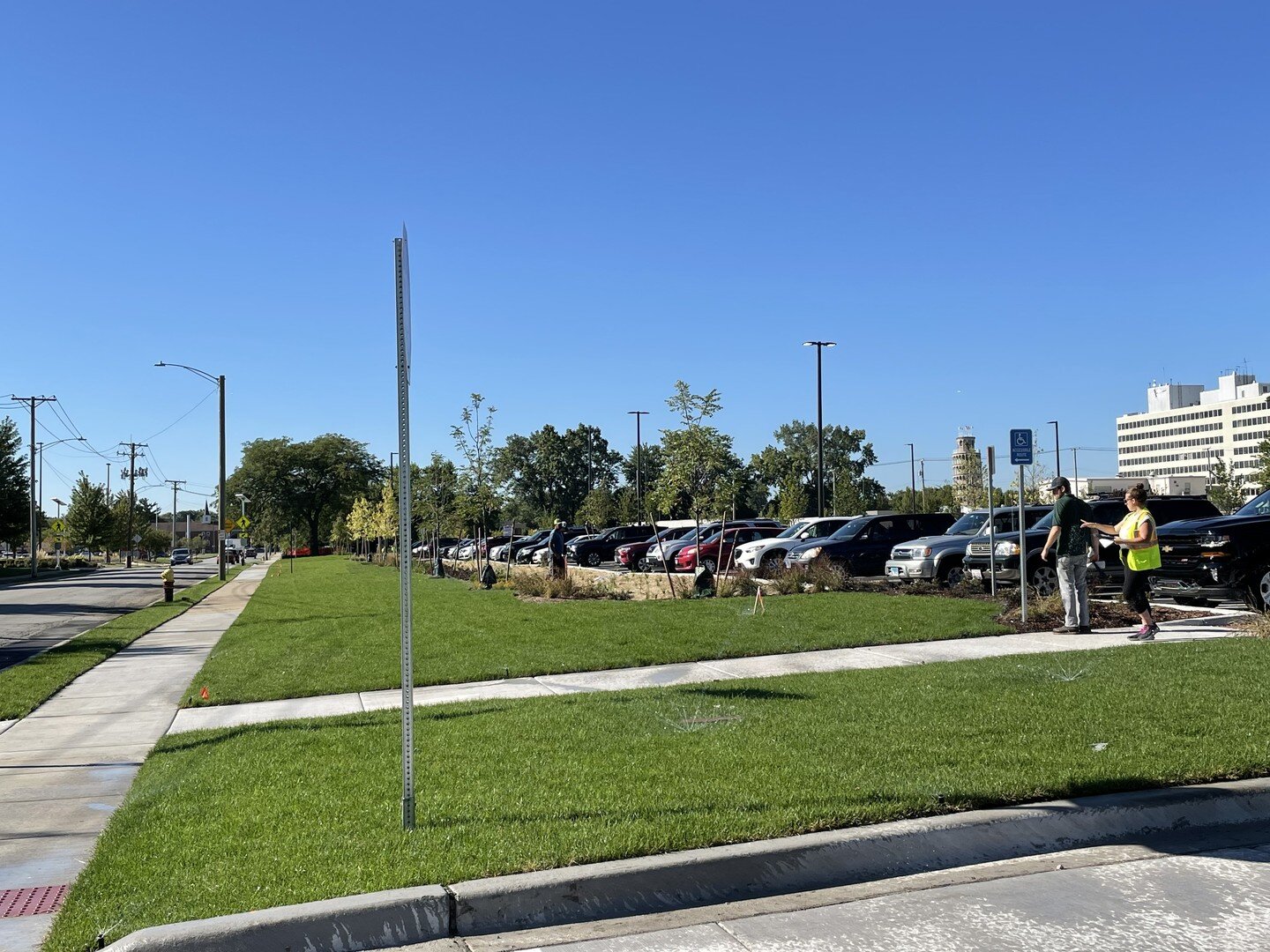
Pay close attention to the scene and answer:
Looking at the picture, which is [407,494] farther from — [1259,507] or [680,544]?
[680,544]

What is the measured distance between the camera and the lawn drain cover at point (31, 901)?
5.08 metres

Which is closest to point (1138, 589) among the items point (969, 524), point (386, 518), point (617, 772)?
point (617, 772)

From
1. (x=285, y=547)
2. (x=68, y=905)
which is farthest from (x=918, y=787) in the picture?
(x=285, y=547)

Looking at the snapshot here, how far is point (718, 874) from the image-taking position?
4996 mm

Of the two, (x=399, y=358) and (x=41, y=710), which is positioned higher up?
(x=399, y=358)

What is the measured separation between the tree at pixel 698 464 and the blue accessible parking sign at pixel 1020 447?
26.2 ft

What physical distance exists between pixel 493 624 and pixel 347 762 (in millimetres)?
9305

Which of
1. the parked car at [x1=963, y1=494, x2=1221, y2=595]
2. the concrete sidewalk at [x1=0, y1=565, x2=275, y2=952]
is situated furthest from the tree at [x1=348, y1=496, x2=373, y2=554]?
the concrete sidewalk at [x1=0, y1=565, x2=275, y2=952]

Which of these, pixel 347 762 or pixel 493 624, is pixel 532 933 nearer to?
pixel 347 762

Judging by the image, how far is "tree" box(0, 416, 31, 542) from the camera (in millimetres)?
56969

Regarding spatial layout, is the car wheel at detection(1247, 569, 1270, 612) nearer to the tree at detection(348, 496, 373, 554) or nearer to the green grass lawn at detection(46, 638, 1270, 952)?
the green grass lawn at detection(46, 638, 1270, 952)

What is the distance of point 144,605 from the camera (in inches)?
1128

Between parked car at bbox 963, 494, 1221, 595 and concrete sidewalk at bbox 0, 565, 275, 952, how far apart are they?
11.9m

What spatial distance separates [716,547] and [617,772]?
24.1m
